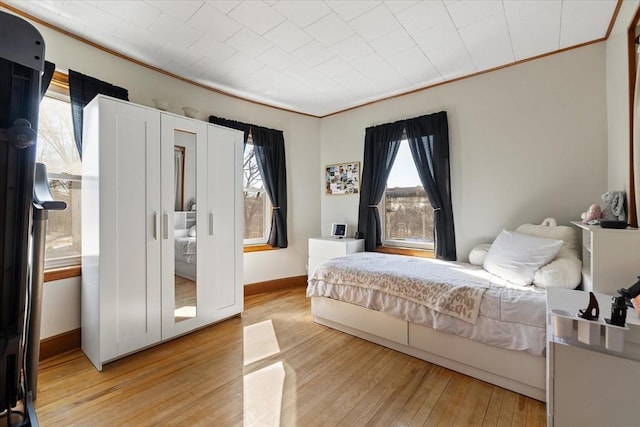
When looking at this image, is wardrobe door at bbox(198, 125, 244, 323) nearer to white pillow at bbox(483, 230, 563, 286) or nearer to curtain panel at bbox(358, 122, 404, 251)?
curtain panel at bbox(358, 122, 404, 251)

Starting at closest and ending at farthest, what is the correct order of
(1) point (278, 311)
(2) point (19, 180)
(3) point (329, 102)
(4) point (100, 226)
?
1. (2) point (19, 180)
2. (4) point (100, 226)
3. (1) point (278, 311)
4. (3) point (329, 102)

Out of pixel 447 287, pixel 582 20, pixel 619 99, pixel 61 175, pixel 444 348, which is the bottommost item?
pixel 444 348

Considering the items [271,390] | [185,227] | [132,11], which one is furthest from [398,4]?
[271,390]

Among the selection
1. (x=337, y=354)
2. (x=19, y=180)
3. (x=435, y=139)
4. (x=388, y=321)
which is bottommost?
(x=337, y=354)

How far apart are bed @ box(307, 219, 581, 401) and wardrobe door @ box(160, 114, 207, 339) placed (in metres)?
1.18

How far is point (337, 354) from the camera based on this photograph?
2244 mm

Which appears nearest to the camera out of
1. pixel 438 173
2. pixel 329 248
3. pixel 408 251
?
pixel 438 173

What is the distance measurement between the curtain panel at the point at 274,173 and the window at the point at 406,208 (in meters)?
1.45

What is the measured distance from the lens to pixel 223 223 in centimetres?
277

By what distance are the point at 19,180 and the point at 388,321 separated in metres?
2.34

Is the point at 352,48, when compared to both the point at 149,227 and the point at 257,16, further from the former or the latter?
the point at 149,227

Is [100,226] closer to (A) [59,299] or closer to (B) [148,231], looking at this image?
(B) [148,231]

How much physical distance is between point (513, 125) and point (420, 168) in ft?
3.23

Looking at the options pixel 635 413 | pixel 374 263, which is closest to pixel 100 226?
pixel 374 263
